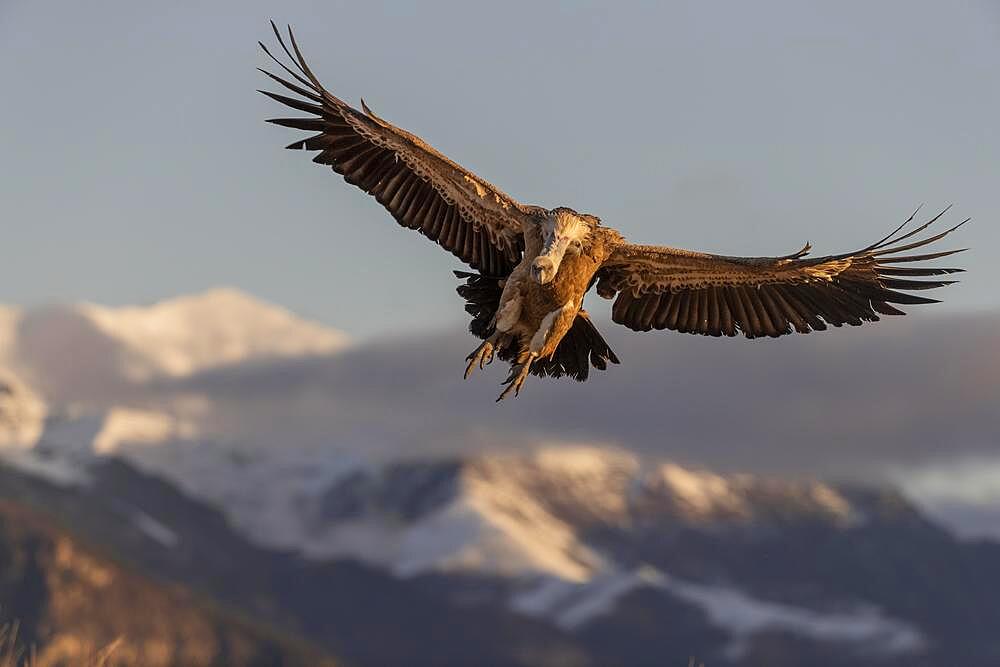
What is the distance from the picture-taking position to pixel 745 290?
2156 cm

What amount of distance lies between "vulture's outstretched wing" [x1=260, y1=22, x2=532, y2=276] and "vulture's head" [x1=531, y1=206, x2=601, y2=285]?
0.63 metres

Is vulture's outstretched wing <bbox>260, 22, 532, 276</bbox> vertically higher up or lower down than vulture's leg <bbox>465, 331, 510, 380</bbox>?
higher up

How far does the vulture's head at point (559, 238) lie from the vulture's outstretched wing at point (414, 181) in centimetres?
63

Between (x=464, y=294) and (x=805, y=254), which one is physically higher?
(x=805, y=254)

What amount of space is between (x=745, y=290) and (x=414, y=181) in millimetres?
4412

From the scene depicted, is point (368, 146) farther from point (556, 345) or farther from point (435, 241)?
point (556, 345)

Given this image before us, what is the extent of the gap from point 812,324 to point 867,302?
0.73 m

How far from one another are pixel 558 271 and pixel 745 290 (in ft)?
10.9

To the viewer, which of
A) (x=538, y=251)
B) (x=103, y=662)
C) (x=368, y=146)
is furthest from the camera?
(x=368, y=146)

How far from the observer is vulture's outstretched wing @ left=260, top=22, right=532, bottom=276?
797 inches

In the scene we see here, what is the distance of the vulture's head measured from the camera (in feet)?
62.2

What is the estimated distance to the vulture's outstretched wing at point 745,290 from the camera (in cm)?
2102

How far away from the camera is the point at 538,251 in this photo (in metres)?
19.5

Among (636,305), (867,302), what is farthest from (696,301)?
(867,302)
